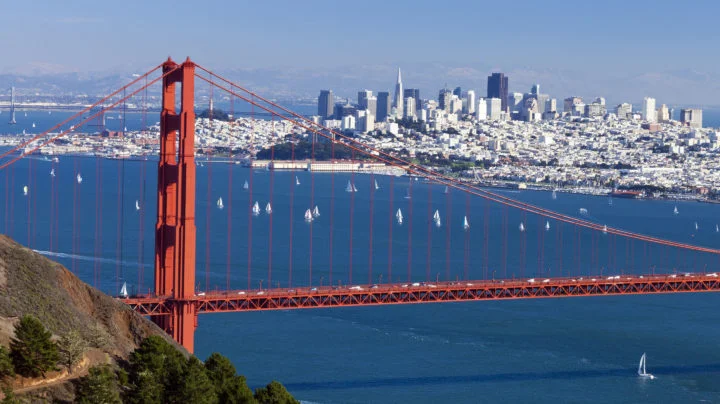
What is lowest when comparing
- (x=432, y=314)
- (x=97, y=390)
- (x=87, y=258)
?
Answer: (x=432, y=314)

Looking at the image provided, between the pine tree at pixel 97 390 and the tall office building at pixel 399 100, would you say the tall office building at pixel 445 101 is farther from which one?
the pine tree at pixel 97 390

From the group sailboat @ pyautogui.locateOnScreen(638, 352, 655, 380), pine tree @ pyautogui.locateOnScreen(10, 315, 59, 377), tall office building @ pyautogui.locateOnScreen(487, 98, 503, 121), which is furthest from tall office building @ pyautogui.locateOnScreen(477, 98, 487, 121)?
pine tree @ pyautogui.locateOnScreen(10, 315, 59, 377)

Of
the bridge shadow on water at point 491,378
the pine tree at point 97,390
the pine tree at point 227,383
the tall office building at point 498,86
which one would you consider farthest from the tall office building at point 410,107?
the pine tree at point 97,390

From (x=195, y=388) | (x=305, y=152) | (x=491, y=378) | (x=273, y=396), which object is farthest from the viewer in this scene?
(x=305, y=152)

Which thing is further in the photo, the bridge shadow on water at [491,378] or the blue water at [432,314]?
the blue water at [432,314]

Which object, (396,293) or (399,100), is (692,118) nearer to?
(399,100)

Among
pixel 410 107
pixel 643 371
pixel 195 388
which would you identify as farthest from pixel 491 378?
pixel 410 107

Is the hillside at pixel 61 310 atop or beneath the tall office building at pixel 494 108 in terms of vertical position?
beneath

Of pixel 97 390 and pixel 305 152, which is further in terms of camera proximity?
pixel 305 152

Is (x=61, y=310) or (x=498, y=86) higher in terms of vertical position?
(x=498, y=86)
